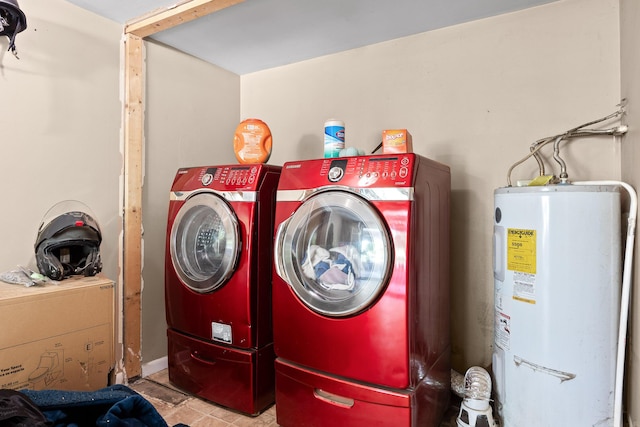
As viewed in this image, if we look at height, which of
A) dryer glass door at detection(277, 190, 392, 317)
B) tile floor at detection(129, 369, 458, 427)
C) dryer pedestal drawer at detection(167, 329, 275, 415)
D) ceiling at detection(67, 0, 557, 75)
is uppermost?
ceiling at detection(67, 0, 557, 75)

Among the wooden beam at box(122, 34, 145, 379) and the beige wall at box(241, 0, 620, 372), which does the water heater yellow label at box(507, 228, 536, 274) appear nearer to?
the beige wall at box(241, 0, 620, 372)

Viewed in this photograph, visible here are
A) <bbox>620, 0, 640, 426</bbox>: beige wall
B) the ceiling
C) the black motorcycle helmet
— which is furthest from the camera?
the ceiling

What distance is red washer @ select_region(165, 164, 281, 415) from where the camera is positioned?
6.65 ft

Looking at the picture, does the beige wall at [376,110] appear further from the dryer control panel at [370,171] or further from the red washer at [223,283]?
the dryer control panel at [370,171]

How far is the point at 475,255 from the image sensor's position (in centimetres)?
235

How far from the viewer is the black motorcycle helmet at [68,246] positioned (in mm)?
1848

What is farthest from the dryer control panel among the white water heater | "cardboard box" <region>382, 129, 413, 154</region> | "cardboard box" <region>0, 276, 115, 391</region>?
"cardboard box" <region>0, 276, 115, 391</region>

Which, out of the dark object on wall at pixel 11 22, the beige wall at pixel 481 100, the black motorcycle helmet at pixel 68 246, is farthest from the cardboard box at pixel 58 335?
the beige wall at pixel 481 100

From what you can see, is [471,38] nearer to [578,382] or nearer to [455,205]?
[455,205]

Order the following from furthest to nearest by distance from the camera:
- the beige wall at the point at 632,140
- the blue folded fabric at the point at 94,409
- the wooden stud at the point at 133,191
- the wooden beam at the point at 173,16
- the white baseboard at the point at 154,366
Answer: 1. the white baseboard at the point at 154,366
2. the wooden stud at the point at 133,191
3. the wooden beam at the point at 173,16
4. the beige wall at the point at 632,140
5. the blue folded fabric at the point at 94,409

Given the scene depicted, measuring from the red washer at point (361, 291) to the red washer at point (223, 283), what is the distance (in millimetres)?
197

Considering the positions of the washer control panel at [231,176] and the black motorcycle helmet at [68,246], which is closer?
the black motorcycle helmet at [68,246]

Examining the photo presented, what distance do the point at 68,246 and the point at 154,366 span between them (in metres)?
1.16

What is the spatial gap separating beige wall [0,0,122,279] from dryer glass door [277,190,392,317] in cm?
139
